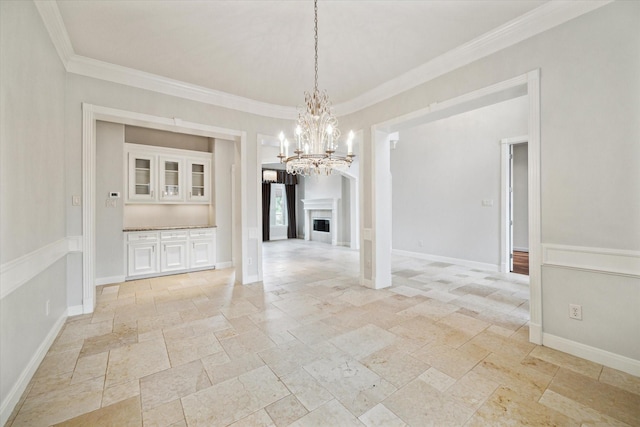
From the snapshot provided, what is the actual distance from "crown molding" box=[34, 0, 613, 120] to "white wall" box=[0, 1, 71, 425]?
0.94 feet

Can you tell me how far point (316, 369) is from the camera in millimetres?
2201

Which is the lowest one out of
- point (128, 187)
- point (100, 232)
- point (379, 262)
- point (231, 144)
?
point (379, 262)

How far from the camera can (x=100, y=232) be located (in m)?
4.73

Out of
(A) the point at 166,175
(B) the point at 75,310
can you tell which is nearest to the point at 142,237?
(A) the point at 166,175

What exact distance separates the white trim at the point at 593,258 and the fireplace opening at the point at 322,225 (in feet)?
26.8

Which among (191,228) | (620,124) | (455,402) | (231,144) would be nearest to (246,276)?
(191,228)

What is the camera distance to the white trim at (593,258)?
7.09ft

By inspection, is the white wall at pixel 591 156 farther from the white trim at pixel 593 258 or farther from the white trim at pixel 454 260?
the white trim at pixel 454 260

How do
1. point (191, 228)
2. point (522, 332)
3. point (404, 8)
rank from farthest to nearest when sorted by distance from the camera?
point (191, 228), point (522, 332), point (404, 8)

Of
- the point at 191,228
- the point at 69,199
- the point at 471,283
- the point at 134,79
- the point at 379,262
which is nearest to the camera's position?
the point at 69,199

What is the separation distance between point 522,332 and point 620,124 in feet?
6.66

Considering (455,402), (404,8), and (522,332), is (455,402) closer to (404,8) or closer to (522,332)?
(522,332)

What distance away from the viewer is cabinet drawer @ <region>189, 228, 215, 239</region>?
5578 millimetres

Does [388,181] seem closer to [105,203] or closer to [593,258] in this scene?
[593,258]
